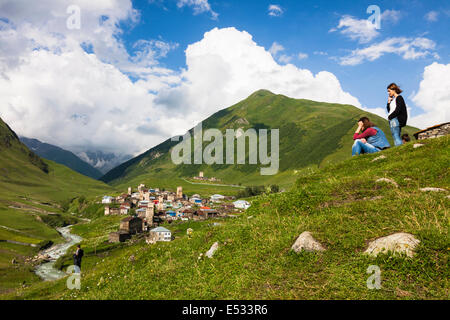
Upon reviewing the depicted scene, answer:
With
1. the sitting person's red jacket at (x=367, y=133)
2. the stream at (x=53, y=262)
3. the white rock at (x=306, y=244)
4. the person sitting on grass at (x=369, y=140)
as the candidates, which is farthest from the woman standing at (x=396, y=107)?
the stream at (x=53, y=262)

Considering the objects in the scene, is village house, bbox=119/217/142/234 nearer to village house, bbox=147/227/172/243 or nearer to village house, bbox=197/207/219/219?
village house, bbox=147/227/172/243

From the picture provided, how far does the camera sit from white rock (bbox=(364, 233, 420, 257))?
683 cm

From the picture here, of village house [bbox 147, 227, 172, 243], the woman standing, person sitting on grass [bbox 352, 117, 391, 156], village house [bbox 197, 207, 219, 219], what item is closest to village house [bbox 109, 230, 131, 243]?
village house [bbox 147, 227, 172, 243]

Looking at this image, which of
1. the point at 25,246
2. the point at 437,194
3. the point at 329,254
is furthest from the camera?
the point at 25,246

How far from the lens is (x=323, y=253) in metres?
7.91

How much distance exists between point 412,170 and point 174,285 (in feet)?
45.7

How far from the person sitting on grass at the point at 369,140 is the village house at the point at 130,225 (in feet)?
413

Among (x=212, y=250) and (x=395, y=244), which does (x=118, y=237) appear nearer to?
(x=212, y=250)

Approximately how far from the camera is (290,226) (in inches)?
410

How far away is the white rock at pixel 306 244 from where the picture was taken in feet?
26.8

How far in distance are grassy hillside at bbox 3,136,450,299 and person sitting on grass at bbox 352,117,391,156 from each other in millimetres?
4541
